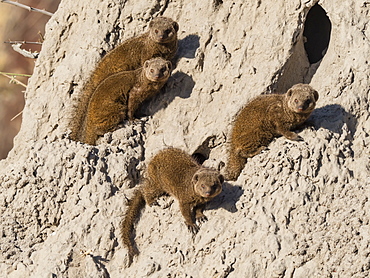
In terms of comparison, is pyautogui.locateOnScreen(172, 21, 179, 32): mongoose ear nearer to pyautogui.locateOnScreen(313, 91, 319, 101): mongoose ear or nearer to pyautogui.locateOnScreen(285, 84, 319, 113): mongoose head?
pyautogui.locateOnScreen(285, 84, 319, 113): mongoose head

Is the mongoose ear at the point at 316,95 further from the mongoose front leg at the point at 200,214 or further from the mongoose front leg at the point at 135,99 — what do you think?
the mongoose front leg at the point at 135,99

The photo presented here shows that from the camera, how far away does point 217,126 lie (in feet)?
20.1

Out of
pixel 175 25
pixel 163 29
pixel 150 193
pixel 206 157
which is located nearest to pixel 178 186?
pixel 150 193

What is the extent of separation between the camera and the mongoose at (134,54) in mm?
6402

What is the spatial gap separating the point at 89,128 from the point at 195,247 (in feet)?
Answer: 5.17

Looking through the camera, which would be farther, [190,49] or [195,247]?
[190,49]

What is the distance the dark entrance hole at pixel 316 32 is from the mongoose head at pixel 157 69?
134 cm

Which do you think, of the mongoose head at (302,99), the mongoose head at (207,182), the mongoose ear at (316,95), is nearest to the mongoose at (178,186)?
the mongoose head at (207,182)

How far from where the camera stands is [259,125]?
19.8ft

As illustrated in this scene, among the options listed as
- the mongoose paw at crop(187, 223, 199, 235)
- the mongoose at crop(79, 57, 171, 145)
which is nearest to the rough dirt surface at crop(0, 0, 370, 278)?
the mongoose paw at crop(187, 223, 199, 235)

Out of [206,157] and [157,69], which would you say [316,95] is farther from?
[157,69]

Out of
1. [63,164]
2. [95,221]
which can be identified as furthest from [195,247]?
[63,164]

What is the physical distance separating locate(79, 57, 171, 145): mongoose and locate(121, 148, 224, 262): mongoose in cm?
63

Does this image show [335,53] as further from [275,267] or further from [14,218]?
[14,218]
